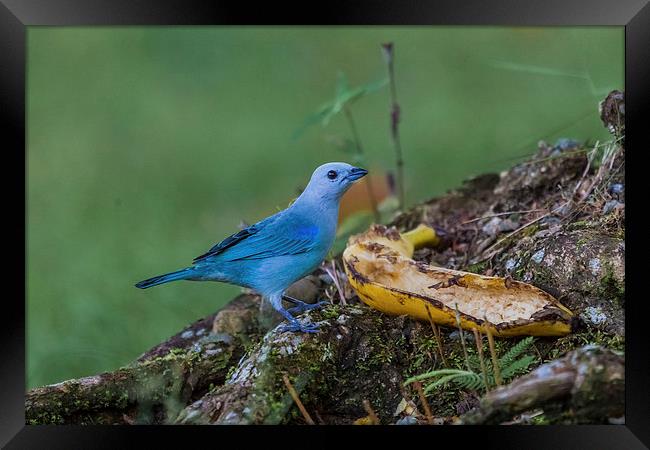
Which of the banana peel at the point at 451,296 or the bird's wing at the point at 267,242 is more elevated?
the bird's wing at the point at 267,242

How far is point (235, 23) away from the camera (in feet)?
10.1

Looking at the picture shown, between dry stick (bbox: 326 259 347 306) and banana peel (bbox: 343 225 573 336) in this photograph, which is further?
dry stick (bbox: 326 259 347 306)

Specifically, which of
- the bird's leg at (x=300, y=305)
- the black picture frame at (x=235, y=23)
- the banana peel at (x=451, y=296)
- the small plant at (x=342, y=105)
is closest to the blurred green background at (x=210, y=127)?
the small plant at (x=342, y=105)

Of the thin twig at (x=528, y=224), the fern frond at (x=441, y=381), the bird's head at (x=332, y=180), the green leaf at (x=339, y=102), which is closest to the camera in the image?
the fern frond at (x=441, y=381)

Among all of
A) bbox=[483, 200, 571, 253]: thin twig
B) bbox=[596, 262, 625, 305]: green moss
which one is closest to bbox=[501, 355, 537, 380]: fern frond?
bbox=[596, 262, 625, 305]: green moss

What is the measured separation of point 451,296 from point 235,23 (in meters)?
1.38

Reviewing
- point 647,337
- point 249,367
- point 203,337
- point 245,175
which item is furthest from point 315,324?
point 245,175

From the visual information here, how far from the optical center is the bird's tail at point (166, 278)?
11.3 feet

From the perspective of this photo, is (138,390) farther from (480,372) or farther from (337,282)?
(480,372)

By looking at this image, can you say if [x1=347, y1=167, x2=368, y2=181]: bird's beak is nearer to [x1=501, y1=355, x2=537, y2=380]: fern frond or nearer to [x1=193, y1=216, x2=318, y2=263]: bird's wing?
[x1=193, y1=216, x2=318, y2=263]: bird's wing

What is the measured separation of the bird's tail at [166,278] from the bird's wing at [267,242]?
2.6 inches

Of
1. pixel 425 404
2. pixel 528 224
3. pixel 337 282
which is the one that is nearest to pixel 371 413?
pixel 425 404

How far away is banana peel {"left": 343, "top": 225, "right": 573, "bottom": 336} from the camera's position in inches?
126

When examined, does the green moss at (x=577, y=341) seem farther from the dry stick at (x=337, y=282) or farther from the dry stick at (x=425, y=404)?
the dry stick at (x=337, y=282)
